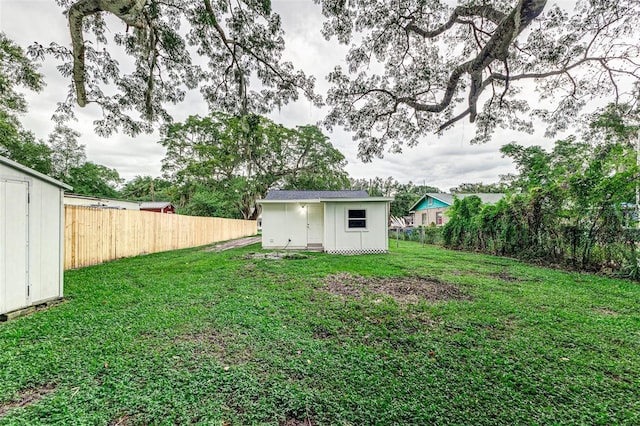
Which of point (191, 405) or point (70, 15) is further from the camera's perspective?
point (70, 15)

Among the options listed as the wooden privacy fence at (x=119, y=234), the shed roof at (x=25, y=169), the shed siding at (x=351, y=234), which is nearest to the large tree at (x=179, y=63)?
the shed roof at (x=25, y=169)

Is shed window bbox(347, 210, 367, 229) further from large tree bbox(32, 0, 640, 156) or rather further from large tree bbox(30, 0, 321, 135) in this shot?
large tree bbox(30, 0, 321, 135)

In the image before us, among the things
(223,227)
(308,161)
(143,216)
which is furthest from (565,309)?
(308,161)

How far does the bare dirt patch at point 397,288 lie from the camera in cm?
435

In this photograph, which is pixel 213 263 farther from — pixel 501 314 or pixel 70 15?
pixel 501 314

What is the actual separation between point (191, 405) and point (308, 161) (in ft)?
72.5

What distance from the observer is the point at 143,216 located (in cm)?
927

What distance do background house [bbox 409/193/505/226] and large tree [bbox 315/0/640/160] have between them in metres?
15.3

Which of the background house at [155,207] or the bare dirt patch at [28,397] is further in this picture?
the background house at [155,207]

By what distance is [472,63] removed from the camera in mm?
3408

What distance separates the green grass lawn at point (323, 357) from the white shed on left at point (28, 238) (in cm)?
35

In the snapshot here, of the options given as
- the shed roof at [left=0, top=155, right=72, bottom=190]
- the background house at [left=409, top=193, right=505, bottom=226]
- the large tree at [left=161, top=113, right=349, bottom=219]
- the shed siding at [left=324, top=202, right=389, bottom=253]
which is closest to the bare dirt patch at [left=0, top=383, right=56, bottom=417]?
the shed roof at [left=0, top=155, right=72, bottom=190]

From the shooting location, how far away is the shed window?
32.0 feet

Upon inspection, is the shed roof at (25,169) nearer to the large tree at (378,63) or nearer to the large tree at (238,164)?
the large tree at (378,63)
